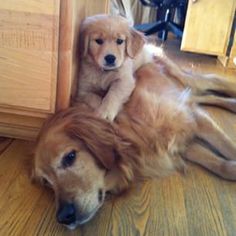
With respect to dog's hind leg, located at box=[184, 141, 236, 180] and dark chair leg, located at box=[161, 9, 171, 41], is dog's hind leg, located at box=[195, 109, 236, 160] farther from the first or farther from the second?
dark chair leg, located at box=[161, 9, 171, 41]

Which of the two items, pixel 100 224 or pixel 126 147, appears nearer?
pixel 100 224

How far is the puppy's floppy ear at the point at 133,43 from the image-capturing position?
142 centimetres

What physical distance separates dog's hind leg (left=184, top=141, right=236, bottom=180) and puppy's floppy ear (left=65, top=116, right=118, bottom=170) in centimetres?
38

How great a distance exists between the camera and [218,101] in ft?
6.17

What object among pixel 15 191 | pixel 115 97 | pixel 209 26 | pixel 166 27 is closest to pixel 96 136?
pixel 115 97

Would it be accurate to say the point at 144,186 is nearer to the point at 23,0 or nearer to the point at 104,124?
the point at 104,124

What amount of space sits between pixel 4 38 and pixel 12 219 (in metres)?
0.65

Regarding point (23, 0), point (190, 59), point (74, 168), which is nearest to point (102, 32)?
point (23, 0)

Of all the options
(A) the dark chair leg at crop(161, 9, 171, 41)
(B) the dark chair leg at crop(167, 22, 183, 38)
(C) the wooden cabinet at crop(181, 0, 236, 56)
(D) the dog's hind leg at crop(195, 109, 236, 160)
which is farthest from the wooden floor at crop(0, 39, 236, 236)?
(A) the dark chair leg at crop(161, 9, 171, 41)

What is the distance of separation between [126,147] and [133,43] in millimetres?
481

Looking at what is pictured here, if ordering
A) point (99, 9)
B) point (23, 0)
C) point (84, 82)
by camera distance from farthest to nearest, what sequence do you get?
point (99, 9) < point (84, 82) < point (23, 0)

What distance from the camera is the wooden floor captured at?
3.32 ft

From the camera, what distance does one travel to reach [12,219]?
3.41 feet

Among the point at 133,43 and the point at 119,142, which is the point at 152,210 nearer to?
the point at 119,142
